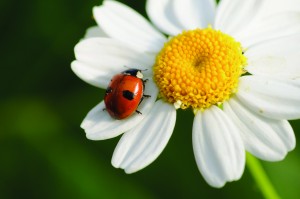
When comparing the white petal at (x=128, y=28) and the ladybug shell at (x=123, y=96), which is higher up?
the white petal at (x=128, y=28)

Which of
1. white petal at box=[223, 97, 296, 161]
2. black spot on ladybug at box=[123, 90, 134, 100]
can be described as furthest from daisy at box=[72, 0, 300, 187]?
black spot on ladybug at box=[123, 90, 134, 100]

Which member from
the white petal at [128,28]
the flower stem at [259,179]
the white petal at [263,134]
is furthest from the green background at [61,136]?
the white petal at [263,134]

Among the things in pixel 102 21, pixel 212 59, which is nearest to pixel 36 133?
pixel 102 21

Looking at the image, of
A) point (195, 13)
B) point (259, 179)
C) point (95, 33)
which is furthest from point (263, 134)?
point (95, 33)

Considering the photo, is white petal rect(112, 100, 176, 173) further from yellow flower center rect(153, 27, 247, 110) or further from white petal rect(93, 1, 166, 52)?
white petal rect(93, 1, 166, 52)

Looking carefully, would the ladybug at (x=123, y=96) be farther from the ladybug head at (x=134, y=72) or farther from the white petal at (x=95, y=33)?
the white petal at (x=95, y=33)

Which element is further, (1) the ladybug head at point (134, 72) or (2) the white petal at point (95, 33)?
(2) the white petal at point (95, 33)
